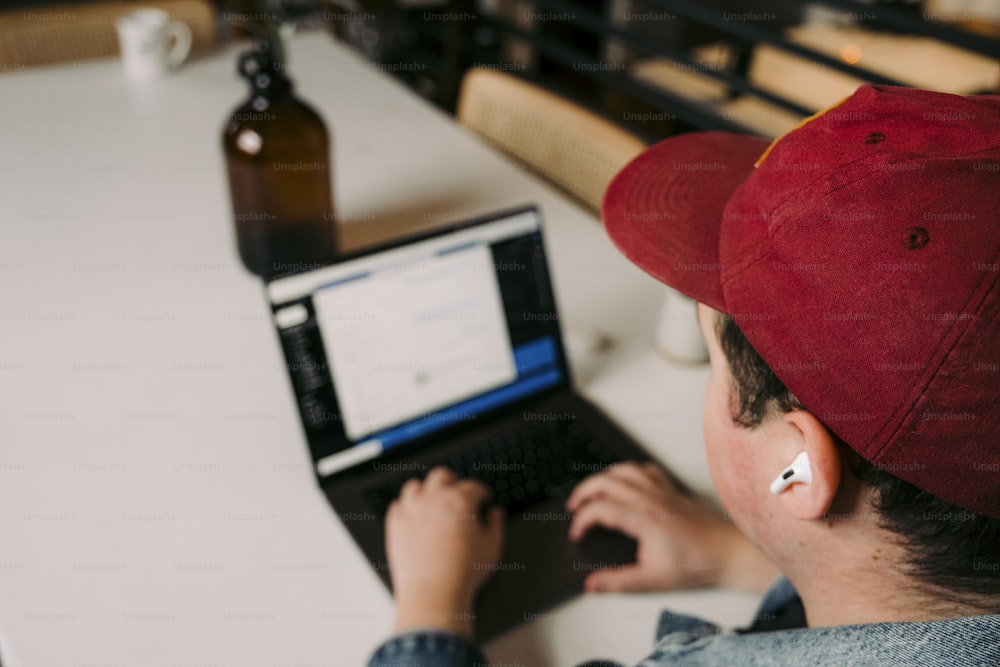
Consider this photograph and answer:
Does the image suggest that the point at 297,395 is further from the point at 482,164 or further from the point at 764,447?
the point at 482,164

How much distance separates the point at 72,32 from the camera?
190 cm

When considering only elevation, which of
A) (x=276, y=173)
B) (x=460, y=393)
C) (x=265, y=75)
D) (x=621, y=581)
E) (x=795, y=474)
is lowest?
(x=621, y=581)

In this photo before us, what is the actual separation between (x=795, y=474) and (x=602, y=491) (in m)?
0.33

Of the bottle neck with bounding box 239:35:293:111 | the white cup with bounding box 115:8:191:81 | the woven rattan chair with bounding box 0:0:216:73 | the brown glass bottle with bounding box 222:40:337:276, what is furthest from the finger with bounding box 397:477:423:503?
the woven rattan chair with bounding box 0:0:216:73

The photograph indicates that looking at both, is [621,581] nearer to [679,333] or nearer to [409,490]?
[409,490]

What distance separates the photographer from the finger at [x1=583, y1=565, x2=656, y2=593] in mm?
788

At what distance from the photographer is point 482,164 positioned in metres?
1.50

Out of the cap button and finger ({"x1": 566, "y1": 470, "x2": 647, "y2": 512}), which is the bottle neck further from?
the cap button

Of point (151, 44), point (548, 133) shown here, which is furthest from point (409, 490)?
point (151, 44)

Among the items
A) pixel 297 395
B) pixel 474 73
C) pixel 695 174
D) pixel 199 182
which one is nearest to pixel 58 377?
pixel 297 395

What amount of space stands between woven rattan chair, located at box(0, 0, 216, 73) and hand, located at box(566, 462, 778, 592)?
60.1 inches

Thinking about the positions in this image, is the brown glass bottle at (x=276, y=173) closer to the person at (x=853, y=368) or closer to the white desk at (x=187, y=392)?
the white desk at (x=187, y=392)

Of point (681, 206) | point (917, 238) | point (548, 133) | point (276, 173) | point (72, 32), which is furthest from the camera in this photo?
point (72, 32)

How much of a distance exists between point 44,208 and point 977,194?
129cm
